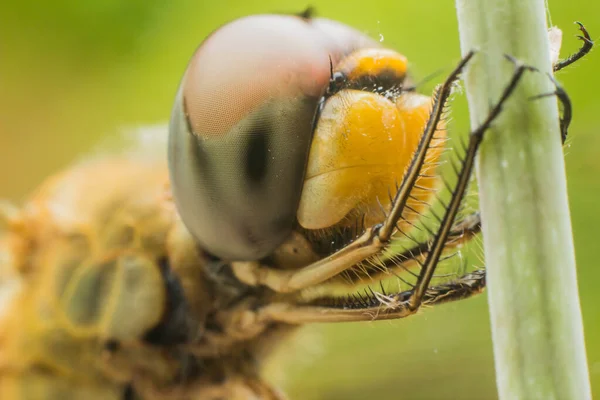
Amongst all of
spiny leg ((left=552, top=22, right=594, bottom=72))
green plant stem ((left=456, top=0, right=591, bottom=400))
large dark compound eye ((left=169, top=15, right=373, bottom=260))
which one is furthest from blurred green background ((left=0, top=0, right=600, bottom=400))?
green plant stem ((left=456, top=0, right=591, bottom=400))

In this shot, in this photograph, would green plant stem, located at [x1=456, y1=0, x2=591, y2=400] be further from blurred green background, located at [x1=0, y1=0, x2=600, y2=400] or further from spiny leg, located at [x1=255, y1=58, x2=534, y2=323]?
blurred green background, located at [x1=0, y1=0, x2=600, y2=400]

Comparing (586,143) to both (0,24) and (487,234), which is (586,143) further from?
(0,24)

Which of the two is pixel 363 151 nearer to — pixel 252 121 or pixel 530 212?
pixel 252 121

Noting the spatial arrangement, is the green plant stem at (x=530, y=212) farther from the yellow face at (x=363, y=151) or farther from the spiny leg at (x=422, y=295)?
the yellow face at (x=363, y=151)

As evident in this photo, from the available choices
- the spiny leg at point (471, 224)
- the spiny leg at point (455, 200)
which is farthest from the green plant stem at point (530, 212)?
the spiny leg at point (471, 224)

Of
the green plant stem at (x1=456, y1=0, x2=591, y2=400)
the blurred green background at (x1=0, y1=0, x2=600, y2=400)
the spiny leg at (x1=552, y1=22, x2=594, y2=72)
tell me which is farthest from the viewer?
the blurred green background at (x1=0, y1=0, x2=600, y2=400)

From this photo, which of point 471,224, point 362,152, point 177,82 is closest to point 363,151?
point 362,152
